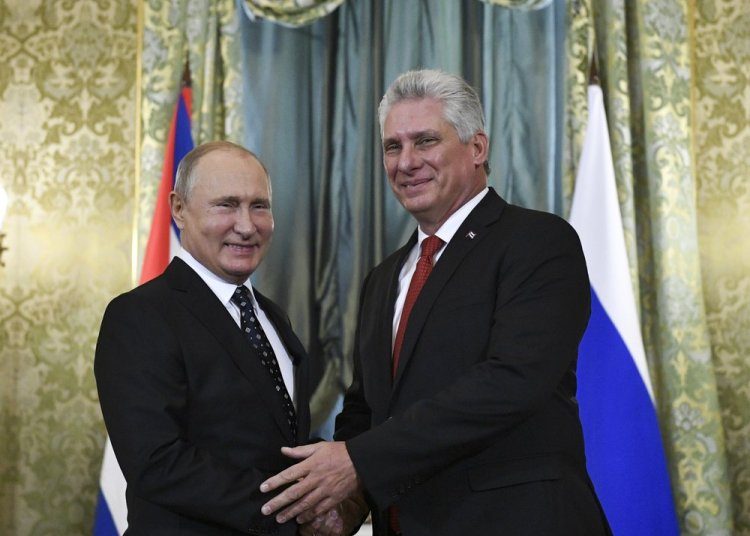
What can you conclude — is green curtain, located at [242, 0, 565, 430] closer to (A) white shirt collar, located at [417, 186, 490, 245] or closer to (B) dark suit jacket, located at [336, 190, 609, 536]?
(A) white shirt collar, located at [417, 186, 490, 245]

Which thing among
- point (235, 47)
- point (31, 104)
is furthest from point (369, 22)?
point (31, 104)

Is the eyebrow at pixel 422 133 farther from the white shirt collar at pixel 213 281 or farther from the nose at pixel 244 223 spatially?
the white shirt collar at pixel 213 281

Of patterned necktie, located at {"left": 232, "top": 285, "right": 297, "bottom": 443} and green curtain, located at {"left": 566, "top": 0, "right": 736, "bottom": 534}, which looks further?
green curtain, located at {"left": 566, "top": 0, "right": 736, "bottom": 534}

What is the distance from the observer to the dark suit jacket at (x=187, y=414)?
6.97 ft

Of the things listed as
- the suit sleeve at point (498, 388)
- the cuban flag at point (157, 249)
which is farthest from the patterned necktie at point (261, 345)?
the cuban flag at point (157, 249)

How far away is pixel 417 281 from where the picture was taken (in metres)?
2.38

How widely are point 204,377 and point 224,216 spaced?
42 centimetres

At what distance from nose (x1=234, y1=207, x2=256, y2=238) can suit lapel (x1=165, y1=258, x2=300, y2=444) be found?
157 mm

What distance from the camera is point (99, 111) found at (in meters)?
4.59

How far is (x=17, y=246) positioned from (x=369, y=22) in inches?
74.5

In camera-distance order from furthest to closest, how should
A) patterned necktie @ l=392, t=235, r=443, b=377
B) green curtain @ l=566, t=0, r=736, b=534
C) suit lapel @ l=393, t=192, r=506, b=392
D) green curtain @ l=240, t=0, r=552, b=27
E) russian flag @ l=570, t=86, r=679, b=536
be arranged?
green curtain @ l=240, t=0, r=552, b=27 < green curtain @ l=566, t=0, r=736, b=534 < russian flag @ l=570, t=86, r=679, b=536 < patterned necktie @ l=392, t=235, r=443, b=377 < suit lapel @ l=393, t=192, r=506, b=392

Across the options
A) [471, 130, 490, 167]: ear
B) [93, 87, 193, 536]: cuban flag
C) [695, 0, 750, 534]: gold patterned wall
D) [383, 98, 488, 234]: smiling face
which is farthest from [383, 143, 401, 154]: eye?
[695, 0, 750, 534]: gold patterned wall

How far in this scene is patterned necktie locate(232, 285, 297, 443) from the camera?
7.81ft

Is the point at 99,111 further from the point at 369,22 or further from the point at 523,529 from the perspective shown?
the point at 523,529
